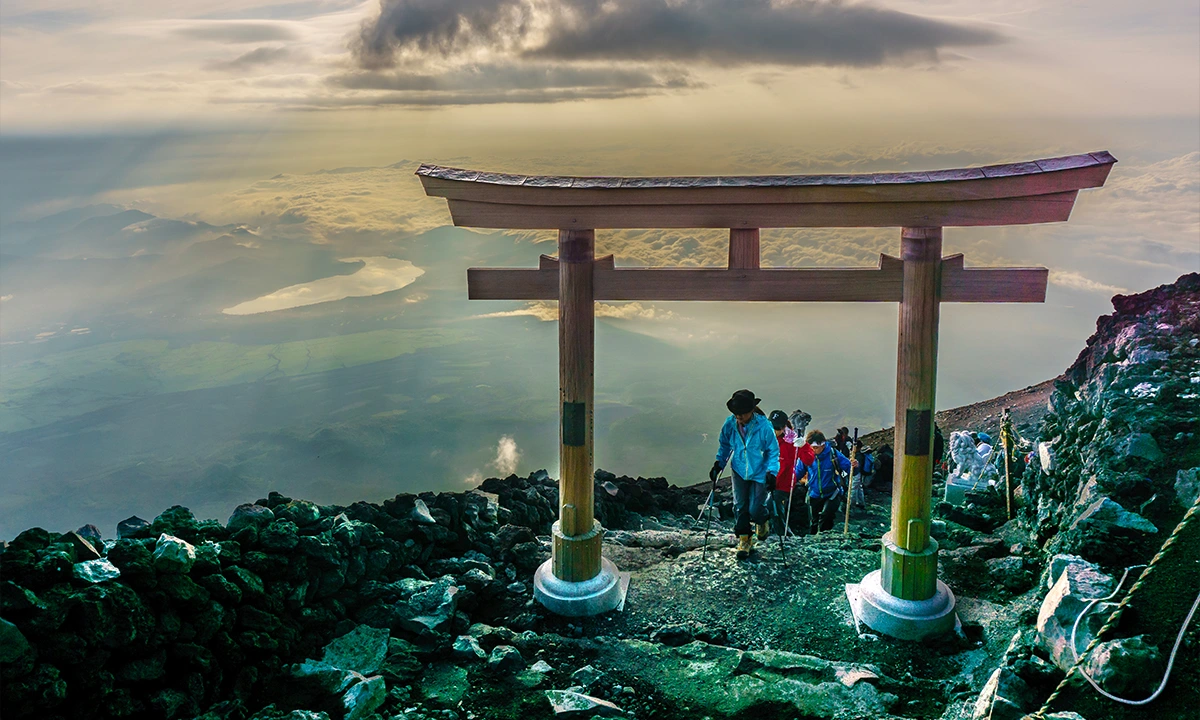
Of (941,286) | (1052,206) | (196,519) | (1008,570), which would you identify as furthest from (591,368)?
(1008,570)

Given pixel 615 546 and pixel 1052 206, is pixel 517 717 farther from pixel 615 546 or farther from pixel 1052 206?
pixel 1052 206

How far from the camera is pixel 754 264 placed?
7117 millimetres

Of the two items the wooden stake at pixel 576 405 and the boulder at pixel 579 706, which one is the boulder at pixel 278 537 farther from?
the boulder at pixel 579 706

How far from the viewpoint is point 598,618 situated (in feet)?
24.6

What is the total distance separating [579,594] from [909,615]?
2.82 meters

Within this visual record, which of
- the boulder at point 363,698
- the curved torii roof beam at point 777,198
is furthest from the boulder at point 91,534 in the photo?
the curved torii roof beam at point 777,198

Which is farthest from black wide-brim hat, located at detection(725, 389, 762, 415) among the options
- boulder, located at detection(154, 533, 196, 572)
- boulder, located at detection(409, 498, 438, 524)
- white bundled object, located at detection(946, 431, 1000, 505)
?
boulder, located at detection(154, 533, 196, 572)

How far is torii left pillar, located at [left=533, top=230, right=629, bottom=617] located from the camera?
714 centimetres

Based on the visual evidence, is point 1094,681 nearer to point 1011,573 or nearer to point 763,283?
point 1011,573

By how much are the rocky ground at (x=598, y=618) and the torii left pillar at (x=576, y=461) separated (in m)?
0.22

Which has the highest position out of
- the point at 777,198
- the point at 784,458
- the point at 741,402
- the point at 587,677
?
the point at 777,198

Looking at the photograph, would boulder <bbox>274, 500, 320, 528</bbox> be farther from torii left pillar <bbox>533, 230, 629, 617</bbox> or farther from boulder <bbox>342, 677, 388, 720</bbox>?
torii left pillar <bbox>533, 230, 629, 617</bbox>

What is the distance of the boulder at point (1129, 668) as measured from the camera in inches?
198

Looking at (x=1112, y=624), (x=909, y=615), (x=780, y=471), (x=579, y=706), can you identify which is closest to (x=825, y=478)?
(x=780, y=471)
